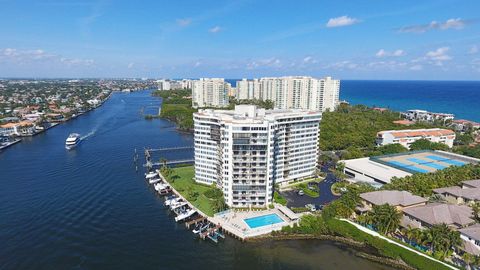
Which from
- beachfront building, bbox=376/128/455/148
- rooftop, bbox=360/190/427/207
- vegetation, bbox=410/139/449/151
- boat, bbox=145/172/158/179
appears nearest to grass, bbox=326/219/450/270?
rooftop, bbox=360/190/427/207

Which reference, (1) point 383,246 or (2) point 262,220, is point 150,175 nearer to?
(2) point 262,220

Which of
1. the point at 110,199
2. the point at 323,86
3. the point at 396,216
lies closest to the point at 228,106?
the point at 323,86

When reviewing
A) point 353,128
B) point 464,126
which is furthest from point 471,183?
point 464,126

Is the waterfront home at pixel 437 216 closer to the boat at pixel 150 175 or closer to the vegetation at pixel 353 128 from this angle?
the vegetation at pixel 353 128

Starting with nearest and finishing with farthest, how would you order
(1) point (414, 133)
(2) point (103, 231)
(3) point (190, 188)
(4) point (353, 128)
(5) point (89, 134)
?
(2) point (103, 231) → (3) point (190, 188) → (1) point (414, 133) → (5) point (89, 134) → (4) point (353, 128)

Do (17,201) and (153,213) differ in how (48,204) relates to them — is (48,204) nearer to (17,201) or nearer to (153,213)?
(17,201)

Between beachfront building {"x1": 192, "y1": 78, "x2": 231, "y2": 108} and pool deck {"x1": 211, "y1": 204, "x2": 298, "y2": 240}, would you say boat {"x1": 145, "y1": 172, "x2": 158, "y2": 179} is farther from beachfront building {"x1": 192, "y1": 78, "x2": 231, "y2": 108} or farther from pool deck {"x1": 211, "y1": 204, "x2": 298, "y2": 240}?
beachfront building {"x1": 192, "y1": 78, "x2": 231, "y2": 108}
